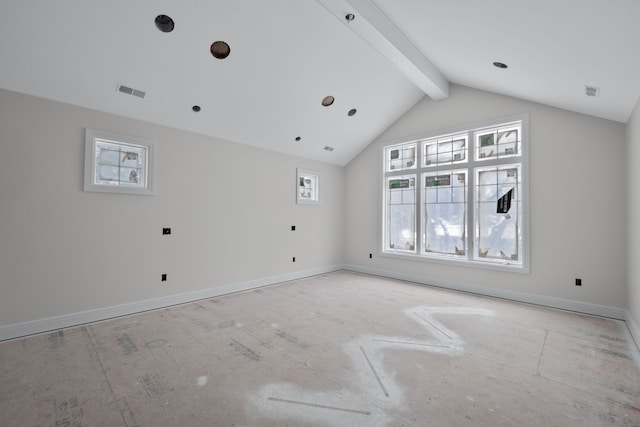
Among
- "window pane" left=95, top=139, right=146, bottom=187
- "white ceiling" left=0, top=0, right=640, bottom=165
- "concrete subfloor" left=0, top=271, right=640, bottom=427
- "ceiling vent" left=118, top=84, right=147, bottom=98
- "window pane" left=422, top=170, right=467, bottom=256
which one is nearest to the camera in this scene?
"concrete subfloor" left=0, top=271, right=640, bottom=427

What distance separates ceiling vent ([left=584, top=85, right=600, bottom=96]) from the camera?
124 inches

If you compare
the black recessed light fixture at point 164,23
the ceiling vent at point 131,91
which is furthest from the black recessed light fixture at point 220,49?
the ceiling vent at point 131,91

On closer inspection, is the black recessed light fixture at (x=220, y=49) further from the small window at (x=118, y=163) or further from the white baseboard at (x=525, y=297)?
the white baseboard at (x=525, y=297)

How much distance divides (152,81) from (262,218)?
267cm

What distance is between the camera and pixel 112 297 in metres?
3.60

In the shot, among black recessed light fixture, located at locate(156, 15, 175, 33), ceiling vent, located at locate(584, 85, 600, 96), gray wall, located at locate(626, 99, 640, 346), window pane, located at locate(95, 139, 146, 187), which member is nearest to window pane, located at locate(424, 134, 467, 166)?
ceiling vent, located at locate(584, 85, 600, 96)

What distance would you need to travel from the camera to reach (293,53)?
3648mm

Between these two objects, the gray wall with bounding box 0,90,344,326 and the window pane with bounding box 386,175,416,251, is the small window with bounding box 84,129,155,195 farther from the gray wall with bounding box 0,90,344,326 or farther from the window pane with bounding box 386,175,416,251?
the window pane with bounding box 386,175,416,251

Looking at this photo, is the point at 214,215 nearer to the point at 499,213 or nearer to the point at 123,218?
the point at 123,218

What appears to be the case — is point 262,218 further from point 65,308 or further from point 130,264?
point 65,308

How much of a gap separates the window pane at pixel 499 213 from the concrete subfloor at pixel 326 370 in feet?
3.68

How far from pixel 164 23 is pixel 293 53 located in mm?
1453

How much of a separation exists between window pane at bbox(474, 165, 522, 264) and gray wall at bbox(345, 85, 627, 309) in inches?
9.5

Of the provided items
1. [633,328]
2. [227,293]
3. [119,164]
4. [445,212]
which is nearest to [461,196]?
[445,212]
